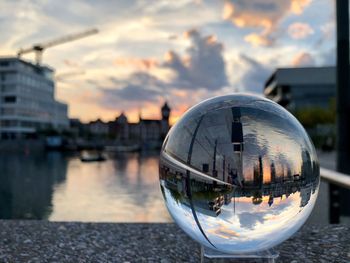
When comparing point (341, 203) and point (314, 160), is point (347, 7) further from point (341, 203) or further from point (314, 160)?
point (314, 160)

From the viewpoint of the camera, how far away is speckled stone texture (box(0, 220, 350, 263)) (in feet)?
20.6

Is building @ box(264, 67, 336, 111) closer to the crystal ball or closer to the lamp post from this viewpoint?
the lamp post

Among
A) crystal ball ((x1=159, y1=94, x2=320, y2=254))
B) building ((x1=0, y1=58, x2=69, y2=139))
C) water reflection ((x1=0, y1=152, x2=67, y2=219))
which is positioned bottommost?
water reflection ((x1=0, y1=152, x2=67, y2=219))

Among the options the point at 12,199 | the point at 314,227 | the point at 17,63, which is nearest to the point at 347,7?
the point at 314,227

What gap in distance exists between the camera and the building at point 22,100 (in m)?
114

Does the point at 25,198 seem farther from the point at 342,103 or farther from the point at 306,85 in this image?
the point at 306,85

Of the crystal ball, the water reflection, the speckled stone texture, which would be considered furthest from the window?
the crystal ball

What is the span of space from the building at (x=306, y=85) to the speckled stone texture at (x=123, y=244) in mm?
89620

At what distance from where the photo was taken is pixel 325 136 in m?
57.5

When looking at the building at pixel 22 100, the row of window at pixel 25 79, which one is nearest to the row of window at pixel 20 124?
the building at pixel 22 100

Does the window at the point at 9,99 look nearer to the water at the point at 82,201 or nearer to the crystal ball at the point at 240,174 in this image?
the water at the point at 82,201

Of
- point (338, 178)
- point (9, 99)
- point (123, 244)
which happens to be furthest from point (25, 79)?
point (123, 244)

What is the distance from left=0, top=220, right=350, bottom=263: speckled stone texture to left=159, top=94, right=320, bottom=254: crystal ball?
192cm

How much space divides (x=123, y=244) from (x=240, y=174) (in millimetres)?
3491
